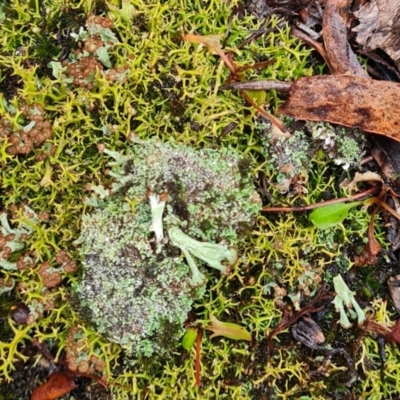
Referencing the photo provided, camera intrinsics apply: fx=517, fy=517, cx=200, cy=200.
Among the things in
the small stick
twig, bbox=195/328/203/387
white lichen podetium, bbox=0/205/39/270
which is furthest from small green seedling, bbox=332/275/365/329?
white lichen podetium, bbox=0/205/39/270

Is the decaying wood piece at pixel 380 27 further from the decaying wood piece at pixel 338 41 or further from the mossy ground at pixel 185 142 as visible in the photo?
the mossy ground at pixel 185 142

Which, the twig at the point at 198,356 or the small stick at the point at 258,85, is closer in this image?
the twig at the point at 198,356

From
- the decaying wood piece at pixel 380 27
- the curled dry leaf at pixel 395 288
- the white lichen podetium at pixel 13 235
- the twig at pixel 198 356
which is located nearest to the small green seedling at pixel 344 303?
the curled dry leaf at pixel 395 288

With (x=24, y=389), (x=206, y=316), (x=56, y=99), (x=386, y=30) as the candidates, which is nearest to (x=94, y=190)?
(x=56, y=99)

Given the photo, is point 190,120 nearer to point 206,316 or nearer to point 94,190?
point 94,190

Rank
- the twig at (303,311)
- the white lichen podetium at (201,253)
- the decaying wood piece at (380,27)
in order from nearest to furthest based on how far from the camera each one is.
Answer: the white lichen podetium at (201,253) < the twig at (303,311) < the decaying wood piece at (380,27)

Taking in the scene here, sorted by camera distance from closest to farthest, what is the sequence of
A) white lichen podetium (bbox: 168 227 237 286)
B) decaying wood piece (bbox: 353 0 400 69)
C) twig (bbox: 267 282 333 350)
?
white lichen podetium (bbox: 168 227 237 286)
twig (bbox: 267 282 333 350)
decaying wood piece (bbox: 353 0 400 69)

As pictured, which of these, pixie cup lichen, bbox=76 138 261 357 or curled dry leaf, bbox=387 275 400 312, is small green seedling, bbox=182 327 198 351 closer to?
pixie cup lichen, bbox=76 138 261 357

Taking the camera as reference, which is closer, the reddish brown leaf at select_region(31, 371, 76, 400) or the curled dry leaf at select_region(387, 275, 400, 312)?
the reddish brown leaf at select_region(31, 371, 76, 400)
